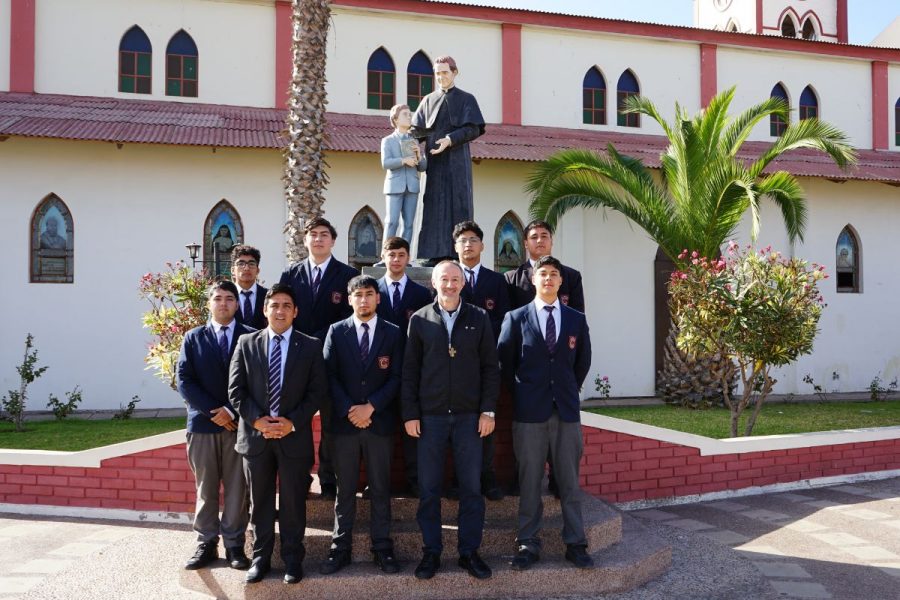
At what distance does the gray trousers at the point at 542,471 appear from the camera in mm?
4926

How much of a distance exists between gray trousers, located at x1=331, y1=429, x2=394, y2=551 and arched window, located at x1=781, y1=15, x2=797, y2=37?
26.4 m

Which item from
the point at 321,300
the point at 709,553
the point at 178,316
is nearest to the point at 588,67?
the point at 178,316

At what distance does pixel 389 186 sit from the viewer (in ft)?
21.6

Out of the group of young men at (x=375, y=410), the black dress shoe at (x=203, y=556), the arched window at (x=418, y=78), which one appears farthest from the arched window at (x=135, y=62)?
the black dress shoe at (x=203, y=556)

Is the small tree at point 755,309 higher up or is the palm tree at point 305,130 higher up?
the palm tree at point 305,130

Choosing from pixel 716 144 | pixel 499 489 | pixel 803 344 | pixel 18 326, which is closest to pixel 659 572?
pixel 499 489

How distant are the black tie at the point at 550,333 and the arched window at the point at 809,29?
83.6 ft

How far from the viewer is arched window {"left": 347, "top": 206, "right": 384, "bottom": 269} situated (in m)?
14.2

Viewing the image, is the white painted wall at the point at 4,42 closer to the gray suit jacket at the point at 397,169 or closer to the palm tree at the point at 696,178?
the palm tree at the point at 696,178

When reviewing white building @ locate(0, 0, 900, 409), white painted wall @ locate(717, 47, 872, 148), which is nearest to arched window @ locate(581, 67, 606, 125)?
Result: white building @ locate(0, 0, 900, 409)

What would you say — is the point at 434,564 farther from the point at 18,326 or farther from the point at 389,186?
the point at 18,326

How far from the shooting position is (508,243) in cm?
Result: 1498

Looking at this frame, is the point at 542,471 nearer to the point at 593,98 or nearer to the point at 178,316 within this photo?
the point at 178,316

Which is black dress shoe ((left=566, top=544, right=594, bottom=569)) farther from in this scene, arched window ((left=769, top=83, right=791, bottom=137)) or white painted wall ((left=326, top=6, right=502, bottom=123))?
arched window ((left=769, top=83, right=791, bottom=137))
